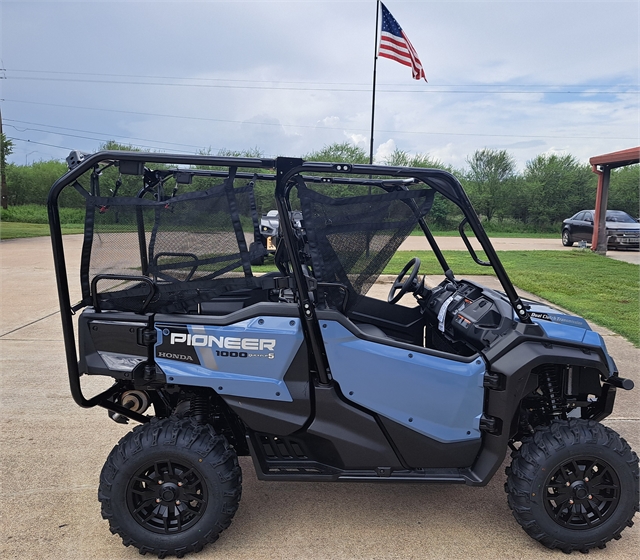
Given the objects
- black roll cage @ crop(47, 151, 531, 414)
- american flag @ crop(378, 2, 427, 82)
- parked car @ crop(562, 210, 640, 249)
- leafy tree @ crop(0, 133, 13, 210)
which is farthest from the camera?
leafy tree @ crop(0, 133, 13, 210)

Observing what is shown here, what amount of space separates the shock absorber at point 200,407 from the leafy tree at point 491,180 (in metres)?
27.3

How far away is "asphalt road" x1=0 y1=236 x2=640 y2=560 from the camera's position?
262cm

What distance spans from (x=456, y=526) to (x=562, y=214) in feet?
108

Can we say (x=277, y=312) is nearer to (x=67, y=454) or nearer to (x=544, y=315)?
(x=544, y=315)

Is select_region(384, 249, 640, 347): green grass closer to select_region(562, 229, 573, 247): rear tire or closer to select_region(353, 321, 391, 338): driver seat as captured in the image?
select_region(353, 321, 391, 338): driver seat

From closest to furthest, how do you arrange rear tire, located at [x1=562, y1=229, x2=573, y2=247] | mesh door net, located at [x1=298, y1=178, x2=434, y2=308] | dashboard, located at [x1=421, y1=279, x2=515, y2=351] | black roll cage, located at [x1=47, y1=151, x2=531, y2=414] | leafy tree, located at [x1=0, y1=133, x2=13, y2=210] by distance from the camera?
black roll cage, located at [x1=47, y1=151, x2=531, y2=414] → mesh door net, located at [x1=298, y1=178, x2=434, y2=308] → dashboard, located at [x1=421, y1=279, x2=515, y2=351] → rear tire, located at [x1=562, y1=229, x2=573, y2=247] → leafy tree, located at [x1=0, y1=133, x2=13, y2=210]

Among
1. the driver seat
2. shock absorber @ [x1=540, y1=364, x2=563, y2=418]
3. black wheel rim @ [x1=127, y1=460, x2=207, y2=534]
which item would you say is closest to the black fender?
shock absorber @ [x1=540, y1=364, x2=563, y2=418]

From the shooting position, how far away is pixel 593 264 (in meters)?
13.8

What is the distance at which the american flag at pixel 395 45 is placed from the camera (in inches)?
598

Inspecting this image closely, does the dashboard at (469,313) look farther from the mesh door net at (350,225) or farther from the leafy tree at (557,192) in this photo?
the leafy tree at (557,192)

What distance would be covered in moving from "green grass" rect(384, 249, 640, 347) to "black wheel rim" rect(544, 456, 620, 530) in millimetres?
4316

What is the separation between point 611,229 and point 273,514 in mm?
18313

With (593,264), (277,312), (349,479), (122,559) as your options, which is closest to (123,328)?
(277,312)

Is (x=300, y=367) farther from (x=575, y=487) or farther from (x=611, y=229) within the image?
(x=611, y=229)
